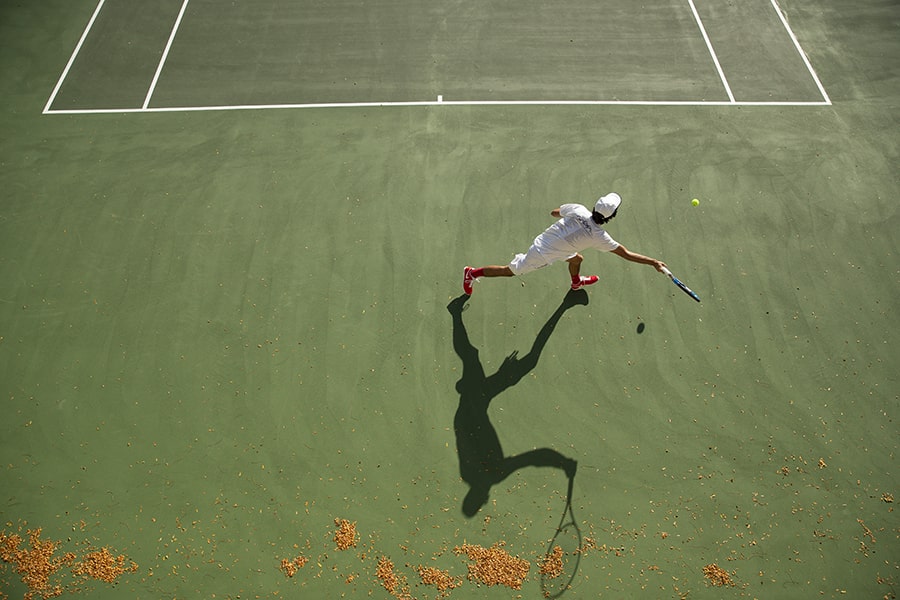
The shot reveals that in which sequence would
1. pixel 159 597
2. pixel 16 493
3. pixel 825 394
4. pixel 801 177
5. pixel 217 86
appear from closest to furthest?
pixel 159 597
pixel 16 493
pixel 825 394
pixel 801 177
pixel 217 86

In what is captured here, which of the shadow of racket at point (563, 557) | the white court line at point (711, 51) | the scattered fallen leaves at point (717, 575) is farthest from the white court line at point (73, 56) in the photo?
the scattered fallen leaves at point (717, 575)

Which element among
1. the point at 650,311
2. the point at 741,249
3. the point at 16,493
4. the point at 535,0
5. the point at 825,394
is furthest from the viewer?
A: the point at 535,0

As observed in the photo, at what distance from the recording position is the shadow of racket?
5.91 meters

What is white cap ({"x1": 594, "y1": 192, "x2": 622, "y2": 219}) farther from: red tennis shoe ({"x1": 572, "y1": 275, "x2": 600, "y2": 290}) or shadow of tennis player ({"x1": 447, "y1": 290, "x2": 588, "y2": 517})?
shadow of tennis player ({"x1": 447, "y1": 290, "x2": 588, "y2": 517})

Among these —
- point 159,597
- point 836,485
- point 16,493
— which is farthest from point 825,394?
point 16,493

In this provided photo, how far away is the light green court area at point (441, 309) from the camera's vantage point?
618cm

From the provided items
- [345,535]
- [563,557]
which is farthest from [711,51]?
[345,535]

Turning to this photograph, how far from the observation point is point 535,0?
10836 millimetres

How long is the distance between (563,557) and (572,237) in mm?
3052

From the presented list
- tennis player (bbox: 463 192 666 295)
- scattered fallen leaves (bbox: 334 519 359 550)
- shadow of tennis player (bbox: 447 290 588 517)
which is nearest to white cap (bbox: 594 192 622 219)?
tennis player (bbox: 463 192 666 295)

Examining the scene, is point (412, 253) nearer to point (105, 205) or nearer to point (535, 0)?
point (105, 205)

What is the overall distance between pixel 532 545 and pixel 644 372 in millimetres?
2229

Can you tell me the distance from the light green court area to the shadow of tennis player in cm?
4

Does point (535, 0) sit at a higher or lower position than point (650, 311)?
higher
